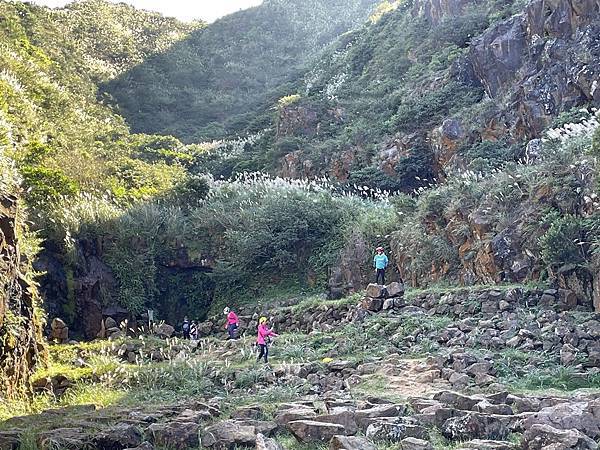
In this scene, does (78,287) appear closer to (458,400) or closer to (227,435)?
(227,435)

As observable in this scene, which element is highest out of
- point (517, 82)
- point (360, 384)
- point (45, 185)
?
point (517, 82)

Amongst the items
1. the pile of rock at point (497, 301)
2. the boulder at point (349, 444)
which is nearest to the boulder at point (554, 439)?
the boulder at point (349, 444)

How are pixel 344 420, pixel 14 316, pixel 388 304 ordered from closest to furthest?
pixel 344 420
pixel 14 316
pixel 388 304

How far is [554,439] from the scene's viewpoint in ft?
14.7

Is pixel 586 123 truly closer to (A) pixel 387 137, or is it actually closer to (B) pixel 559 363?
(B) pixel 559 363

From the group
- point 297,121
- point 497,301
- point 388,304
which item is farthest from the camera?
point 297,121

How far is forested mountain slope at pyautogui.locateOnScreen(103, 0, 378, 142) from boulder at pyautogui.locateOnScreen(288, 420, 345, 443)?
1324 inches

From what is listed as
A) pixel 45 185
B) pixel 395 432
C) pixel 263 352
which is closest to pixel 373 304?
pixel 263 352

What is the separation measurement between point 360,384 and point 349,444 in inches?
126

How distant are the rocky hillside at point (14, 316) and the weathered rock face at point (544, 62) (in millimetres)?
13170

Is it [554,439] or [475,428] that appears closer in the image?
[554,439]

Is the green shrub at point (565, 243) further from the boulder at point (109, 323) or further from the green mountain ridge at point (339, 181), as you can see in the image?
the boulder at point (109, 323)

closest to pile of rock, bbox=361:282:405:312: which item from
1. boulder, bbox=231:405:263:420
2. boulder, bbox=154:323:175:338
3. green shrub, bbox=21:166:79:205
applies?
boulder, bbox=154:323:175:338

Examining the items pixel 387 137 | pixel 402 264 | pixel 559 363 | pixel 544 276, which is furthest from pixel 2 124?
pixel 559 363
